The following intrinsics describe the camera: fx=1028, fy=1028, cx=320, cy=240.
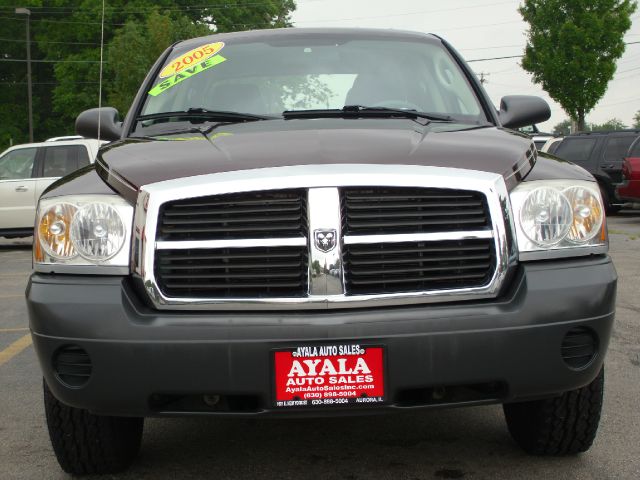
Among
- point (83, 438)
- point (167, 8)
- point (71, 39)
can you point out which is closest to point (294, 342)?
point (83, 438)

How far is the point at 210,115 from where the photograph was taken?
14.2ft

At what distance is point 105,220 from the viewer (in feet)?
10.8

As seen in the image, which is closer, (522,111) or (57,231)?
(57,231)

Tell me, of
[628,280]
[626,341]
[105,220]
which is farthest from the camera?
[628,280]

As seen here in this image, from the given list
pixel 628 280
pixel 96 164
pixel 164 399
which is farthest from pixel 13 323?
pixel 628 280

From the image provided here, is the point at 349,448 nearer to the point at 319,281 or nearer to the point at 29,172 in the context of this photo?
the point at 319,281

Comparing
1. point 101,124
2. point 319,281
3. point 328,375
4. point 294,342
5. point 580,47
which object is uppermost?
point 580,47

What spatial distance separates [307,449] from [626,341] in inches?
118

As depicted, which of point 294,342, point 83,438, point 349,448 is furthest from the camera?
point 349,448

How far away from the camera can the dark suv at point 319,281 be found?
3.08 meters

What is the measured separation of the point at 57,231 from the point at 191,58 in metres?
1.80

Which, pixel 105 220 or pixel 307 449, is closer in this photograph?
pixel 105 220

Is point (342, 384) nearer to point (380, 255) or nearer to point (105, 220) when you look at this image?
point (380, 255)

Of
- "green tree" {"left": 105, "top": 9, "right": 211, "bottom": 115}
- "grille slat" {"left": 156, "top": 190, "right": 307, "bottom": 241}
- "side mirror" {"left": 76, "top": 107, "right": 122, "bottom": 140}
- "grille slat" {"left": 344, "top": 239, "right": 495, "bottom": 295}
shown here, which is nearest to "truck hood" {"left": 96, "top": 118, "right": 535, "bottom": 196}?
"grille slat" {"left": 156, "top": 190, "right": 307, "bottom": 241}
